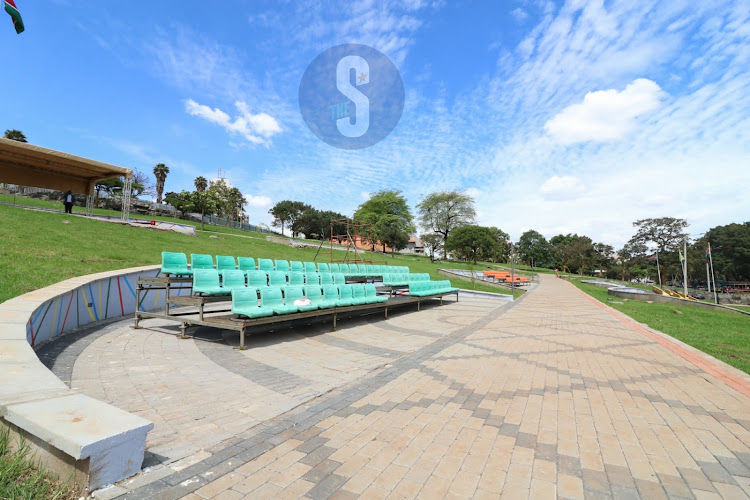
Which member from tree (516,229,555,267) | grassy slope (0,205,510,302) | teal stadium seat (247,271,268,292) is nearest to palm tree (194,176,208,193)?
grassy slope (0,205,510,302)

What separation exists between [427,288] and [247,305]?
8922 millimetres

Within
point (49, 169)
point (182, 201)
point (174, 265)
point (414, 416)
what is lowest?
point (414, 416)

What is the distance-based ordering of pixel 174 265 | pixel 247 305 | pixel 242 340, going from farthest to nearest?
pixel 174 265, pixel 247 305, pixel 242 340

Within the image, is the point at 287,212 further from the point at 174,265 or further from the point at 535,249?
the point at 174,265

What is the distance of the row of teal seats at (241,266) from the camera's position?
8.38 meters

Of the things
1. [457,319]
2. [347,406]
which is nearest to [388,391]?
[347,406]

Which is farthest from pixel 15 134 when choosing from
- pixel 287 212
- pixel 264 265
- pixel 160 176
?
pixel 264 265

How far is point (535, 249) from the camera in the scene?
9712 centimetres

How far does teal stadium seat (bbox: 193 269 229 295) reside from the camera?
7.12 m

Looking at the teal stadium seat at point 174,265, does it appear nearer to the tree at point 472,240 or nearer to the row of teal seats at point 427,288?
the row of teal seats at point 427,288

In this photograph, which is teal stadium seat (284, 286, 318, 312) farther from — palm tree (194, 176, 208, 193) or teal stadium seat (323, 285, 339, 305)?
palm tree (194, 176, 208, 193)

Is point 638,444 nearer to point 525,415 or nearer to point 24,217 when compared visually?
point 525,415

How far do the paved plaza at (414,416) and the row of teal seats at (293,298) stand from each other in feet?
2.28

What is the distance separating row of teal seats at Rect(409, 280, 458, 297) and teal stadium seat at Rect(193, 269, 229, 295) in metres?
7.54
